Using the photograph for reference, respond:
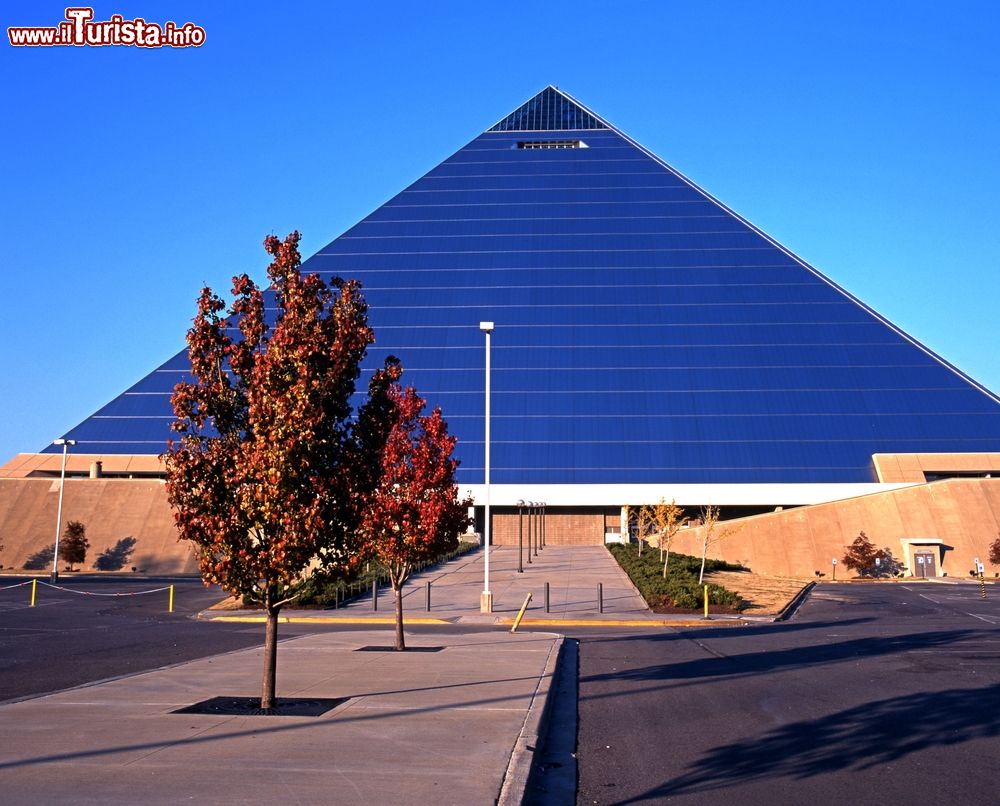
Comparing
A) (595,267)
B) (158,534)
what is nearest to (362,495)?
(158,534)

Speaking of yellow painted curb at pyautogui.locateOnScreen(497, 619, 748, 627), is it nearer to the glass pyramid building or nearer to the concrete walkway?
the concrete walkway

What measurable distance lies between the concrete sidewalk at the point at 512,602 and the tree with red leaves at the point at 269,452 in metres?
14.5

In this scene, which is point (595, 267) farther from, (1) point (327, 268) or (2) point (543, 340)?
(1) point (327, 268)

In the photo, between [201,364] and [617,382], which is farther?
[617,382]

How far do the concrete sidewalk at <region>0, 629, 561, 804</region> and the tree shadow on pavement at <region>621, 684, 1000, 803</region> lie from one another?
5.71 feet

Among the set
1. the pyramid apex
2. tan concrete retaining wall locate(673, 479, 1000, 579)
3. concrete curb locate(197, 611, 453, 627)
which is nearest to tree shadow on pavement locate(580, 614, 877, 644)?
concrete curb locate(197, 611, 453, 627)

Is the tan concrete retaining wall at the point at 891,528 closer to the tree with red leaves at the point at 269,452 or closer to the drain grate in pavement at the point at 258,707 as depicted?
the drain grate in pavement at the point at 258,707

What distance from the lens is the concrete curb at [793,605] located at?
27797mm

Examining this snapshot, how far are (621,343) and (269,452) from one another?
227 feet

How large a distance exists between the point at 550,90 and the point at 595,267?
102 feet

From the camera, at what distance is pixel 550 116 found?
344 ft

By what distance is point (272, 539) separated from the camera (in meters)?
11.4

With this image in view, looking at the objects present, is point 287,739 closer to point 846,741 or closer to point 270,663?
point 270,663

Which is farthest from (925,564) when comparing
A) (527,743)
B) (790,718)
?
(527,743)
